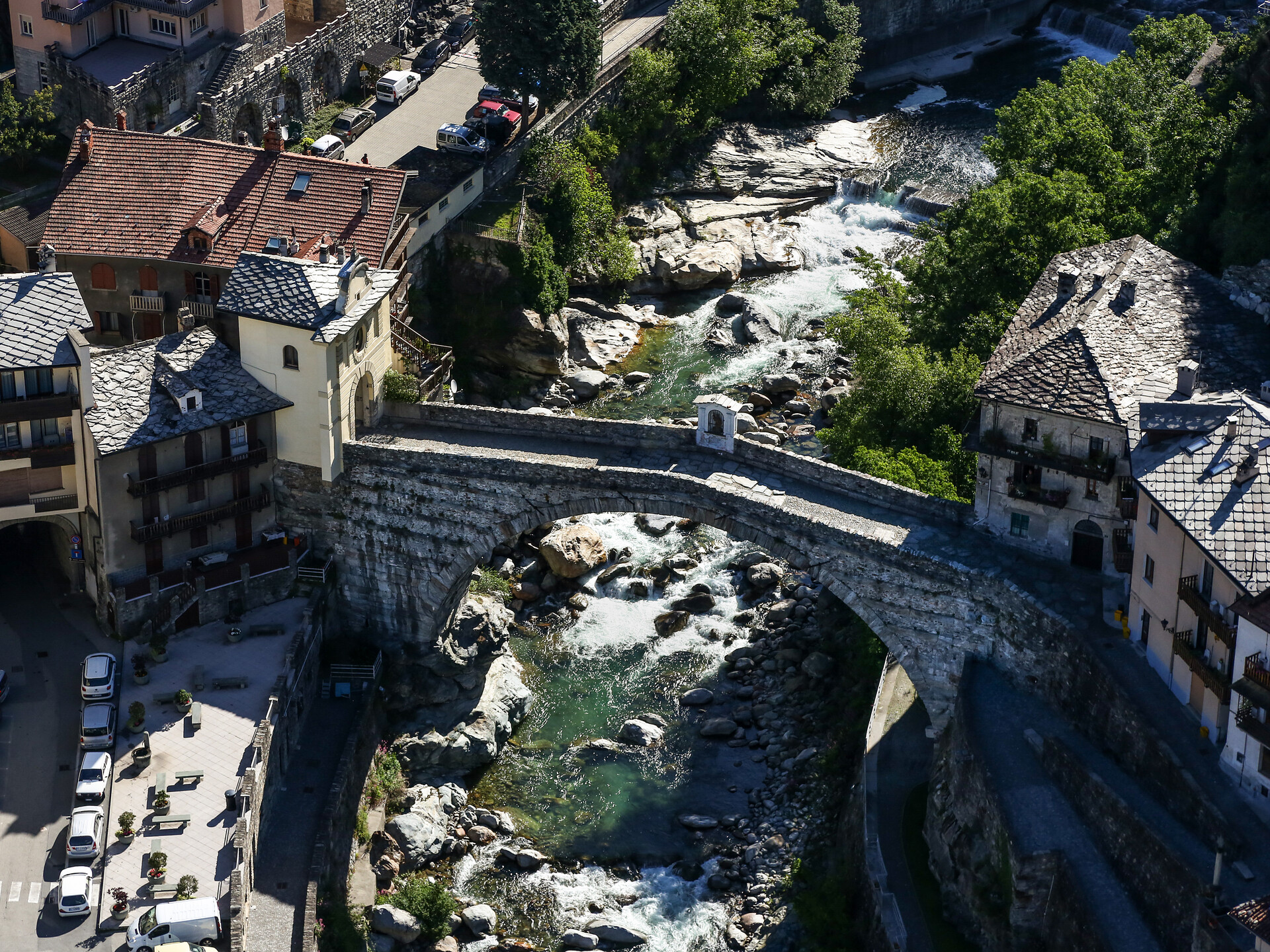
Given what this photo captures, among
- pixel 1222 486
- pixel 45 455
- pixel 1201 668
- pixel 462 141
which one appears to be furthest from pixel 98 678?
pixel 1222 486

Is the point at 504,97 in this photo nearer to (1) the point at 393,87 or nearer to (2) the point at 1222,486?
(1) the point at 393,87

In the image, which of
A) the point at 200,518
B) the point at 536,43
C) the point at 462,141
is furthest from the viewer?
the point at 536,43

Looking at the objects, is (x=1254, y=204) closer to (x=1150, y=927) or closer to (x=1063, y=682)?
(x=1063, y=682)

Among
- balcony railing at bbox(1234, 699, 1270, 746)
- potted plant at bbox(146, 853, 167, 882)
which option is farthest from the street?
balcony railing at bbox(1234, 699, 1270, 746)

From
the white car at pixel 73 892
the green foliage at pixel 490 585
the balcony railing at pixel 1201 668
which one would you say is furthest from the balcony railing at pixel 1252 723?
the white car at pixel 73 892

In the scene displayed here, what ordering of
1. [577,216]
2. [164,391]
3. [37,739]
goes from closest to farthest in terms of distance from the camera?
[37,739] < [164,391] < [577,216]

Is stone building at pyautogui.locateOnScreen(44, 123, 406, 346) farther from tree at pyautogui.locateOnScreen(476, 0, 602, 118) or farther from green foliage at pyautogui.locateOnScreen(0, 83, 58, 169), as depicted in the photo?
tree at pyautogui.locateOnScreen(476, 0, 602, 118)

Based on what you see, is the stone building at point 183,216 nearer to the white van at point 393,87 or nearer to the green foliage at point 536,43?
the green foliage at point 536,43
